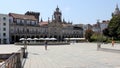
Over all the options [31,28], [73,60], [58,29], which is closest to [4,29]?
[31,28]

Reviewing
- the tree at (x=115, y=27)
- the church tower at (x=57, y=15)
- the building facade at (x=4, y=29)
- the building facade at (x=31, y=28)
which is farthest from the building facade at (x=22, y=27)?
the tree at (x=115, y=27)

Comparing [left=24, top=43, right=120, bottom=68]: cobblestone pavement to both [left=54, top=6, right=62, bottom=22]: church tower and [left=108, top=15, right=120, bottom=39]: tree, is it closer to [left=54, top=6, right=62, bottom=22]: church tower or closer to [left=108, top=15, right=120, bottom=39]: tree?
[left=108, top=15, right=120, bottom=39]: tree

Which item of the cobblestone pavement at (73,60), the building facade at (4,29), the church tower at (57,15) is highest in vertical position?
the church tower at (57,15)

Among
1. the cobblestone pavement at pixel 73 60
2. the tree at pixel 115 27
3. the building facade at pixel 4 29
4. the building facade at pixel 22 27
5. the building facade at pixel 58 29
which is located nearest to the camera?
the cobblestone pavement at pixel 73 60

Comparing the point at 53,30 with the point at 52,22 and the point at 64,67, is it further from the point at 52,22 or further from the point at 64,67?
the point at 64,67

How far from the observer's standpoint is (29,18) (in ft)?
398

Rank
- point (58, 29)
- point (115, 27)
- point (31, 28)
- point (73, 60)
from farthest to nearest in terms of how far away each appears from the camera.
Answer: point (58, 29) → point (31, 28) → point (115, 27) → point (73, 60)

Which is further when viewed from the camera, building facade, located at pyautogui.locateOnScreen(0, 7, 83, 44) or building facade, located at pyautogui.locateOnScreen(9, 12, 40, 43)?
building facade, located at pyautogui.locateOnScreen(9, 12, 40, 43)

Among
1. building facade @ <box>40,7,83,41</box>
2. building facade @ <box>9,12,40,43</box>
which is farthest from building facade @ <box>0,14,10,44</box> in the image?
building facade @ <box>40,7,83,41</box>

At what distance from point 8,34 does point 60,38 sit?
29.3m

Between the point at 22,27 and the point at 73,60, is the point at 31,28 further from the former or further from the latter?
the point at 73,60

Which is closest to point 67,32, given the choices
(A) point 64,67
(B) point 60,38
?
(B) point 60,38

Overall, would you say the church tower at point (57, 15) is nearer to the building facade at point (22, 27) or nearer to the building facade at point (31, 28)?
the building facade at point (31, 28)

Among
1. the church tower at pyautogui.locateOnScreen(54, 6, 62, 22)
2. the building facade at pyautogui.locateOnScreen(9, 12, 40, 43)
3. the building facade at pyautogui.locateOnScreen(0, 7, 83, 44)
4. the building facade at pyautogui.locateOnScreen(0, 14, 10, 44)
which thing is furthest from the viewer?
the church tower at pyautogui.locateOnScreen(54, 6, 62, 22)
